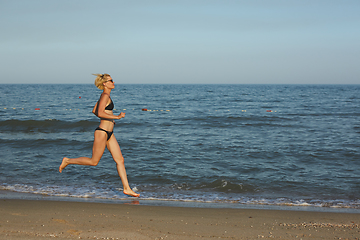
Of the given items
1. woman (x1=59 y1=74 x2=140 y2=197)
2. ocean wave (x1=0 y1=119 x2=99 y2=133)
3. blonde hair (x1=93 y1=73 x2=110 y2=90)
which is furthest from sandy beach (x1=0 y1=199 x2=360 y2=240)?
ocean wave (x1=0 y1=119 x2=99 y2=133)

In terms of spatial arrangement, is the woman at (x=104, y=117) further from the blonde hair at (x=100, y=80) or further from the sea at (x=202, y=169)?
the sea at (x=202, y=169)

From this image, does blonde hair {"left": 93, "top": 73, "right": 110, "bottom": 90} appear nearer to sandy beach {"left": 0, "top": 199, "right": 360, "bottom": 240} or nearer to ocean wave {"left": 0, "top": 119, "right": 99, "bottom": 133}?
sandy beach {"left": 0, "top": 199, "right": 360, "bottom": 240}

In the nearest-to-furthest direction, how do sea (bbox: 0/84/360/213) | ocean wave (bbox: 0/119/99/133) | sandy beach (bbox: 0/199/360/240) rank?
sandy beach (bbox: 0/199/360/240) → sea (bbox: 0/84/360/213) → ocean wave (bbox: 0/119/99/133)

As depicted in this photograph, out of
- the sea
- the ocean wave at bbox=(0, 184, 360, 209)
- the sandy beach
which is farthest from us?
the sea

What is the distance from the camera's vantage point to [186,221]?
4.85 meters

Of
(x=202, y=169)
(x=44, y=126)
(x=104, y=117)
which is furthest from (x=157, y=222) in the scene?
(x=44, y=126)

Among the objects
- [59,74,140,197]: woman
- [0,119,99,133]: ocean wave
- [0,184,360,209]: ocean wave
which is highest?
[59,74,140,197]: woman

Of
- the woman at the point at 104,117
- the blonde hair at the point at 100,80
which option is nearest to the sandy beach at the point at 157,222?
the woman at the point at 104,117

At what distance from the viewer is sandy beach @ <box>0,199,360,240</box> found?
4.14 meters

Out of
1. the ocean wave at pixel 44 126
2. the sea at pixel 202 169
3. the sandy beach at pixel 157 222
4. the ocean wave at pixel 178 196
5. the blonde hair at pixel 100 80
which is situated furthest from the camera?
the ocean wave at pixel 44 126

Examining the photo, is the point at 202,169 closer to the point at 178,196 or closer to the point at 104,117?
the point at 178,196

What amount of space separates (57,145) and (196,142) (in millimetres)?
5719

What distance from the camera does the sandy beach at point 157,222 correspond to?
414 centimetres

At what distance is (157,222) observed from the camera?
474 cm
